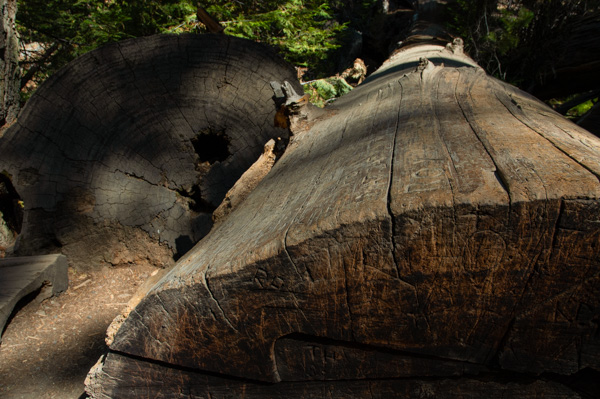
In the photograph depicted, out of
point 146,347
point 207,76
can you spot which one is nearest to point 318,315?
point 146,347

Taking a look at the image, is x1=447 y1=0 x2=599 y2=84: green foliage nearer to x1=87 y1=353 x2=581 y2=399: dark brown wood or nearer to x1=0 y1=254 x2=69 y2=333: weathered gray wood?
x1=87 y1=353 x2=581 y2=399: dark brown wood

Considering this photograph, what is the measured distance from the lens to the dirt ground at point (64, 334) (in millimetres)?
2049

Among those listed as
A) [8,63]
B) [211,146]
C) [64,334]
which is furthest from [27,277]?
[8,63]

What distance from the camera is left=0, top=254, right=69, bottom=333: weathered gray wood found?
7.86 ft

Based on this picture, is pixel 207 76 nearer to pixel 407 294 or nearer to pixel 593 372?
pixel 407 294

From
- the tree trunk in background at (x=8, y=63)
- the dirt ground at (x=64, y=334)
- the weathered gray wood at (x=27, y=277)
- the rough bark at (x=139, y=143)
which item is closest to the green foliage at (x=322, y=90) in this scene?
the rough bark at (x=139, y=143)

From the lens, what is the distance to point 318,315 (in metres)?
1.13

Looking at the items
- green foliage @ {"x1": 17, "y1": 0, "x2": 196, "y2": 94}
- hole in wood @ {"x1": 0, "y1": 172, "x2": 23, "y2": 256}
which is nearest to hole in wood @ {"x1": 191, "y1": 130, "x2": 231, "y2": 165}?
hole in wood @ {"x1": 0, "y1": 172, "x2": 23, "y2": 256}

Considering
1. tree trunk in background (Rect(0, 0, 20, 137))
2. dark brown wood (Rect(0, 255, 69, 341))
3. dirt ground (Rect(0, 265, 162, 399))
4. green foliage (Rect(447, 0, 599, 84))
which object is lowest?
green foliage (Rect(447, 0, 599, 84))

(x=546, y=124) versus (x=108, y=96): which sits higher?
(x=108, y=96)

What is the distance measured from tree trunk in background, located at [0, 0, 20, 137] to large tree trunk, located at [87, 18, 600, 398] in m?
3.40

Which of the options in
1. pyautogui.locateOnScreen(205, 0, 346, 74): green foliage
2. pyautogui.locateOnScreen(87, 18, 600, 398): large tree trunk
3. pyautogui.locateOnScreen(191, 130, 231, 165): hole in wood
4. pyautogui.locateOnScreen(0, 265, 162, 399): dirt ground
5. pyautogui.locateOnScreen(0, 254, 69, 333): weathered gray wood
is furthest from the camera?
pyautogui.locateOnScreen(205, 0, 346, 74): green foliage

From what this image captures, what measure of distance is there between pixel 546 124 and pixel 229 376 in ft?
5.12

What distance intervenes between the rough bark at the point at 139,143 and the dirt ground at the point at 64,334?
0.17m
